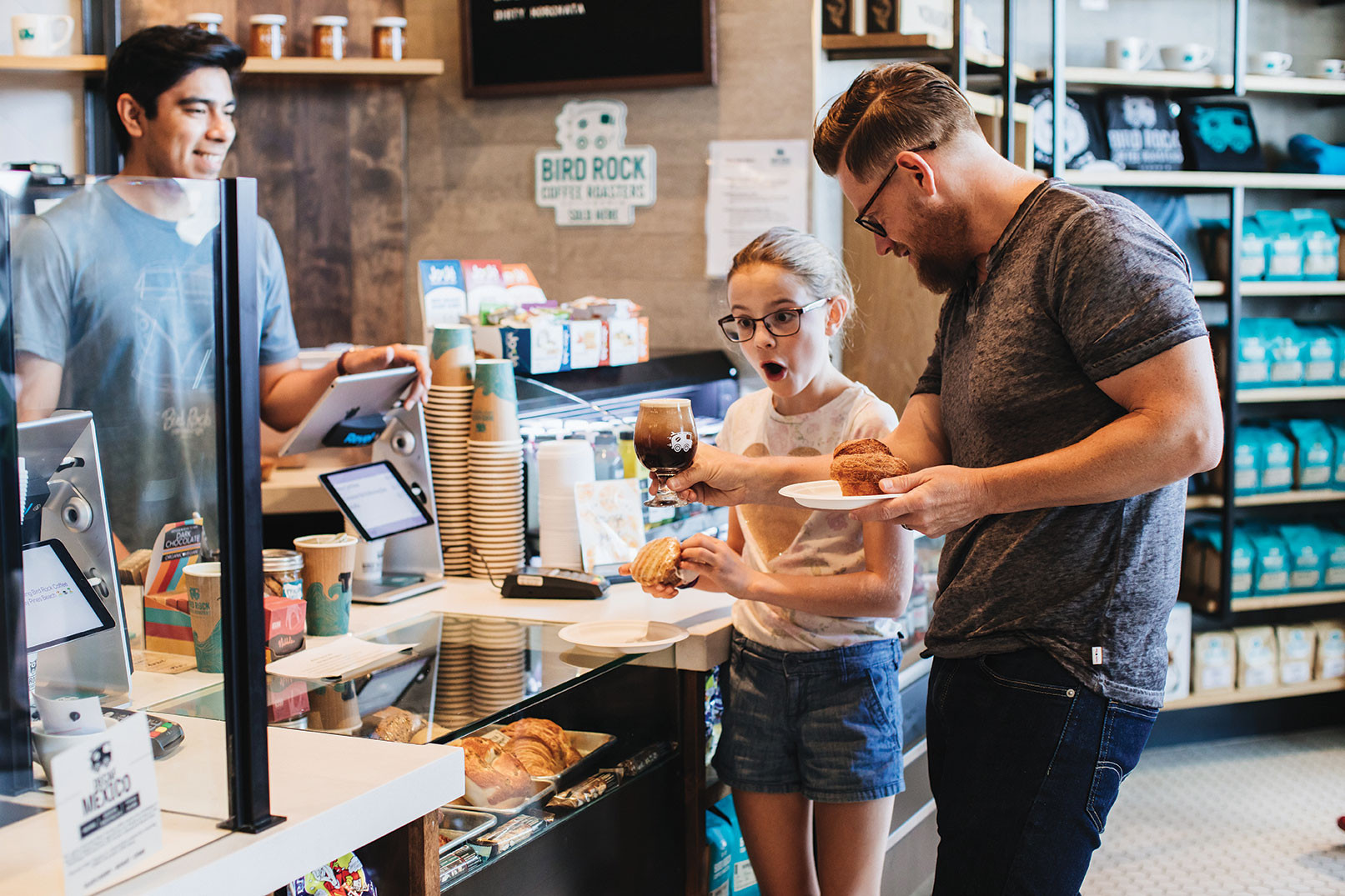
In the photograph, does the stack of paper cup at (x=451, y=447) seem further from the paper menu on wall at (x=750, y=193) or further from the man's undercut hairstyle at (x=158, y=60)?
the paper menu on wall at (x=750, y=193)

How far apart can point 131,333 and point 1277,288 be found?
14.4 ft

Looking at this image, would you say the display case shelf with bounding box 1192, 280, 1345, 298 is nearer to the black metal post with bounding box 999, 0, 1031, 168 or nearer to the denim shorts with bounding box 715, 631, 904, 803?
the black metal post with bounding box 999, 0, 1031, 168

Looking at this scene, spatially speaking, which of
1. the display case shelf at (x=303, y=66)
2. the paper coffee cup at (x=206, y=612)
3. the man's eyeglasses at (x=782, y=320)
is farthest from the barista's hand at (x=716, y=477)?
the display case shelf at (x=303, y=66)

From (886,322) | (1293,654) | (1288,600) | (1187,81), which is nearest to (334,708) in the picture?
(886,322)

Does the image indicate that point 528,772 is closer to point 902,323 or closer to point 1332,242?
point 902,323

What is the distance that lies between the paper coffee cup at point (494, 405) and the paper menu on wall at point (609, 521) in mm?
209

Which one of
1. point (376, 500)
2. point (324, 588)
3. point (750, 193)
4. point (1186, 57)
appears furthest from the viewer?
point (1186, 57)

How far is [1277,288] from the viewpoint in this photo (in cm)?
445

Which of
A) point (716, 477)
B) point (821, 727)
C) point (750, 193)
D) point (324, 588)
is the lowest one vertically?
point (821, 727)

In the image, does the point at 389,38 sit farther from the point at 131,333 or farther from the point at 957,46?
the point at 131,333

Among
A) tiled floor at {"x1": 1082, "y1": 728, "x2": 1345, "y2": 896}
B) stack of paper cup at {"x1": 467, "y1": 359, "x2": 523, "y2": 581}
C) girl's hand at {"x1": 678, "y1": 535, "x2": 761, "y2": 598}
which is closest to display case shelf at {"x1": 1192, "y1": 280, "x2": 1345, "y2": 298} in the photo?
tiled floor at {"x1": 1082, "y1": 728, "x2": 1345, "y2": 896}

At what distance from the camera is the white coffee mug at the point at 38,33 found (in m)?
4.11

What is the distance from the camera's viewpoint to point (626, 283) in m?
4.31

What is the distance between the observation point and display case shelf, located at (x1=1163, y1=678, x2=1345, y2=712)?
4.50 meters
